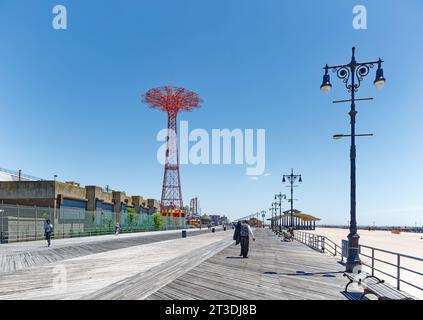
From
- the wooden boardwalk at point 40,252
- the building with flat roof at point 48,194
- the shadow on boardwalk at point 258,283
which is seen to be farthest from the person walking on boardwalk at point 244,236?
the building with flat roof at point 48,194

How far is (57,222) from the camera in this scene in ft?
99.2

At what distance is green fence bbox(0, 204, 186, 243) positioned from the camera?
932 inches

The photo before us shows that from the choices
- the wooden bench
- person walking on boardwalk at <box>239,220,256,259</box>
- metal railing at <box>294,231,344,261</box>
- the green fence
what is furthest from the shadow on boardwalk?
the green fence

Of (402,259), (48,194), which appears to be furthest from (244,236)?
(48,194)

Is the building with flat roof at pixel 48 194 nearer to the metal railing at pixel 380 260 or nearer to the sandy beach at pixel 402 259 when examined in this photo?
the metal railing at pixel 380 260

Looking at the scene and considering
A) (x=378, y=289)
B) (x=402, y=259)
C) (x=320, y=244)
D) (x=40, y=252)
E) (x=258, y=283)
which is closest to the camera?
(x=378, y=289)

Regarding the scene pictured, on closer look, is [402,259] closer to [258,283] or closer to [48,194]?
[258,283]

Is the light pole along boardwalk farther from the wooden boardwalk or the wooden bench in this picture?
the wooden boardwalk

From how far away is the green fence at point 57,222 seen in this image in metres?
23.7

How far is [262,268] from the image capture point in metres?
11.4
